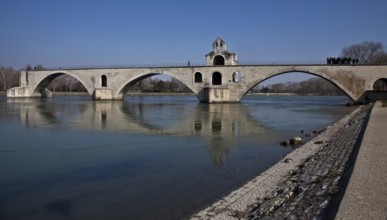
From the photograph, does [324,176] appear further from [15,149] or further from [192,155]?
[15,149]

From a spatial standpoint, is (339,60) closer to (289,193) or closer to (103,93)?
(103,93)

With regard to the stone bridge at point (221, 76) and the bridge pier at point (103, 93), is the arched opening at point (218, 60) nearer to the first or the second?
the stone bridge at point (221, 76)

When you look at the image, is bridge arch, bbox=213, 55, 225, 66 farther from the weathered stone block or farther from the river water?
the river water

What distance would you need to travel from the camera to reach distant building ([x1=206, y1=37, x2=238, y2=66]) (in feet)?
169

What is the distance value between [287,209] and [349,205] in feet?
4.19

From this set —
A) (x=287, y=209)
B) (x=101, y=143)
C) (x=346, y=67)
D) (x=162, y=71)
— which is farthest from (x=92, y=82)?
(x=287, y=209)

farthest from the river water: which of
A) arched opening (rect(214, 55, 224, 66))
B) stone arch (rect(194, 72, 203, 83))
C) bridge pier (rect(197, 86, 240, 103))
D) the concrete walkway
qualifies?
arched opening (rect(214, 55, 224, 66))

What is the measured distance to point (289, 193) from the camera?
21.6 feet

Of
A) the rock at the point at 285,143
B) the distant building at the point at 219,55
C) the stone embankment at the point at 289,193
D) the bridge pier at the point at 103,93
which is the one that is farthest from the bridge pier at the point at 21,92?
the stone embankment at the point at 289,193

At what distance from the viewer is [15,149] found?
12562 mm

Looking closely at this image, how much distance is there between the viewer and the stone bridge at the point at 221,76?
1767 inches

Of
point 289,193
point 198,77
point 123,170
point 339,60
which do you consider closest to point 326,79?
point 339,60

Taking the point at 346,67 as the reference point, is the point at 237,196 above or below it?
below

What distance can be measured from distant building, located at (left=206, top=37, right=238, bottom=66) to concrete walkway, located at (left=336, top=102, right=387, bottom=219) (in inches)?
1702
